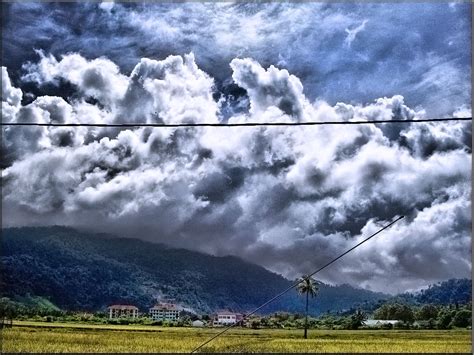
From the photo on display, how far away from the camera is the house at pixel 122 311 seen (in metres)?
21.2

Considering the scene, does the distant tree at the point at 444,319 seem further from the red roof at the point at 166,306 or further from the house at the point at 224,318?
the red roof at the point at 166,306

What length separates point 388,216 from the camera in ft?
71.1

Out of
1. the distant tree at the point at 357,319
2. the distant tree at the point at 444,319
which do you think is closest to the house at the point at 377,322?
the distant tree at the point at 357,319

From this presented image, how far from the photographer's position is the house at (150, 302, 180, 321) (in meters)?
21.5

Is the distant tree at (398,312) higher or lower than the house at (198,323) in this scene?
higher

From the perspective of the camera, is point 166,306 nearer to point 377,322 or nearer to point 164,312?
point 164,312

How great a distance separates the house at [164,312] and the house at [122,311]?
1.91 ft

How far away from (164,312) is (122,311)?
131cm

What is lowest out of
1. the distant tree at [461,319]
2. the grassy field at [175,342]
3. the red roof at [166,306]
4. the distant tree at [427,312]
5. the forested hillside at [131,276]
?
the grassy field at [175,342]

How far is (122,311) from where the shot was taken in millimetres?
21609

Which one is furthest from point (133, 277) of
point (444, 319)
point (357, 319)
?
point (444, 319)

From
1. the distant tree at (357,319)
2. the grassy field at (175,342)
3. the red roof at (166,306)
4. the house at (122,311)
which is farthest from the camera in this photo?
the red roof at (166,306)

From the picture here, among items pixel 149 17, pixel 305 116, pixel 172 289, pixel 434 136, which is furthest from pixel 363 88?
pixel 172 289

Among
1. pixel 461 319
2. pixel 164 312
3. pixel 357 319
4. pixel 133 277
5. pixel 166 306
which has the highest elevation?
pixel 133 277
